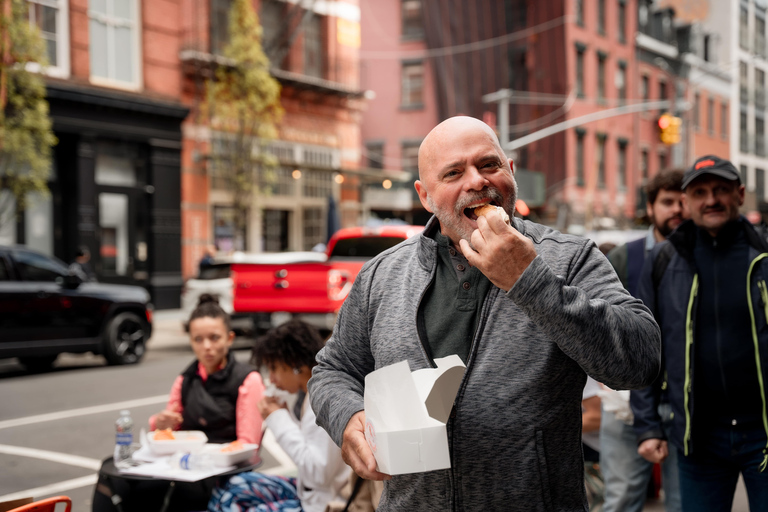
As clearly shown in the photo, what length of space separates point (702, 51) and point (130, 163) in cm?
1409

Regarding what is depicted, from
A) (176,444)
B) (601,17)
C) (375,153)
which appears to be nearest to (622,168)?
(601,17)

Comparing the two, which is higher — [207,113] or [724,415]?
[207,113]

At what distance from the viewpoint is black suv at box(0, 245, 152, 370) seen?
10305 millimetres

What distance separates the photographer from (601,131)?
34.2 metres

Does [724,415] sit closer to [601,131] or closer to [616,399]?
[616,399]

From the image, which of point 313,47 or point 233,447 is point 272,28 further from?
point 233,447

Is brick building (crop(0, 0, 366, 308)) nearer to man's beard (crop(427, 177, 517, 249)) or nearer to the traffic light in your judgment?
the traffic light

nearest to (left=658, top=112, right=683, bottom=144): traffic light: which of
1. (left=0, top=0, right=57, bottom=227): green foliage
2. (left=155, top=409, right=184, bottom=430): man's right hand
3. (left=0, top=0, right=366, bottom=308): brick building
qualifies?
(left=0, top=0, right=366, bottom=308): brick building

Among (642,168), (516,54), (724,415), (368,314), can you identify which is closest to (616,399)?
(724,415)

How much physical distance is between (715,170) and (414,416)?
2.32 m

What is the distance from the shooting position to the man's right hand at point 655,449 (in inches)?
139

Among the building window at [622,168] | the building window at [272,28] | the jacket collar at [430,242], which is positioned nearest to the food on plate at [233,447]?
the jacket collar at [430,242]

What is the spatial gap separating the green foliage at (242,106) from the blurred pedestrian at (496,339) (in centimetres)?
1819

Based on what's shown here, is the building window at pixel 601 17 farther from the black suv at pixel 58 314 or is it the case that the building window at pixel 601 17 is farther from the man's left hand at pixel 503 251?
the man's left hand at pixel 503 251
